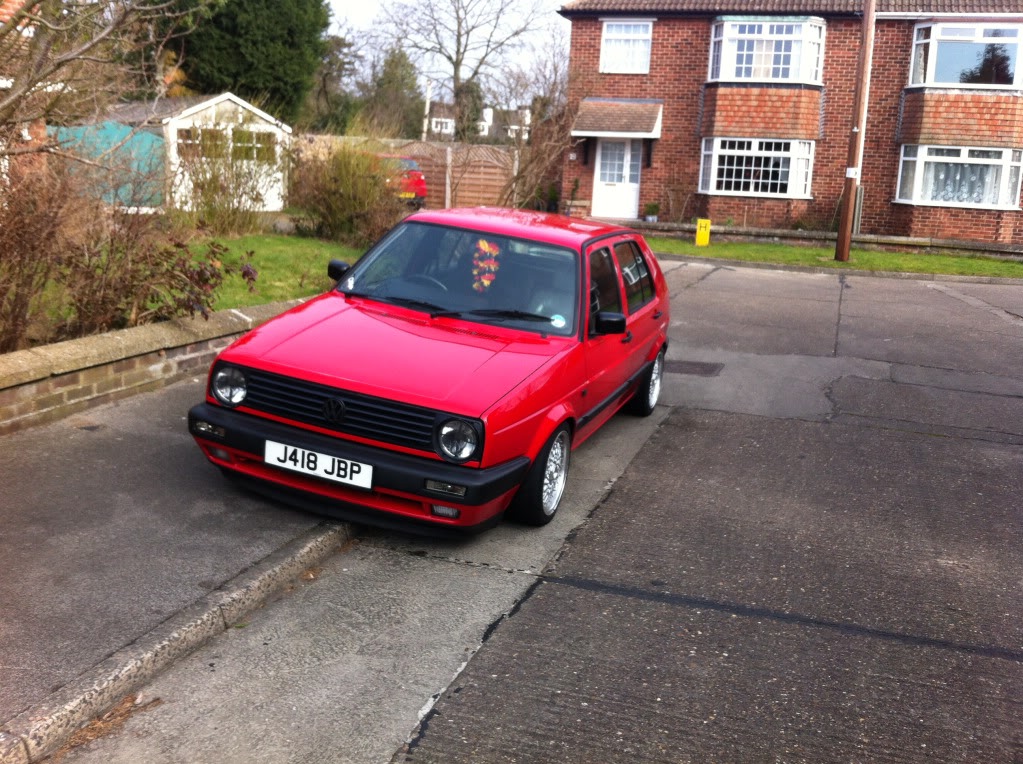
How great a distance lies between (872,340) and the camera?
1293cm

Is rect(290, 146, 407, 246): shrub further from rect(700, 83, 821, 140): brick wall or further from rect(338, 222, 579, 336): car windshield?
rect(700, 83, 821, 140): brick wall

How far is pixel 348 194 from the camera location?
1691 cm

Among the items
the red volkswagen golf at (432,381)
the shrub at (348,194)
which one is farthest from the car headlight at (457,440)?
the shrub at (348,194)

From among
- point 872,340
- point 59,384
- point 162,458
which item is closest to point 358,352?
point 162,458

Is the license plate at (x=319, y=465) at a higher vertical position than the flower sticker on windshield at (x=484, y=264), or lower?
lower

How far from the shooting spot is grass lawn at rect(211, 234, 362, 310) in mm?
10883

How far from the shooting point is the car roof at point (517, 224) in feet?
22.1

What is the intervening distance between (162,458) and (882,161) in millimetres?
28338

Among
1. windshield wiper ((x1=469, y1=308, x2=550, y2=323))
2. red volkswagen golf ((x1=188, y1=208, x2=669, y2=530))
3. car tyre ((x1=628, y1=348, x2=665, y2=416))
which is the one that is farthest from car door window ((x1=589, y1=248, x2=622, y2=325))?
car tyre ((x1=628, y1=348, x2=665, y2=416))

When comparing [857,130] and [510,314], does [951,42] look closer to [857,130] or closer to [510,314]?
[857,130]

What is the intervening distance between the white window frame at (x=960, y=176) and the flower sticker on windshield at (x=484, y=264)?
25.9 metres

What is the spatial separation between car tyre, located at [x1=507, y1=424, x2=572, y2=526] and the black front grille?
749 millimetres

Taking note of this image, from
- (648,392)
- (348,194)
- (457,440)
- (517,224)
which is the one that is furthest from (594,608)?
(348,194)

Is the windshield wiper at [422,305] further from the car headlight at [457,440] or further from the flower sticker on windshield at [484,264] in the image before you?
the car headlight at [457,440]
